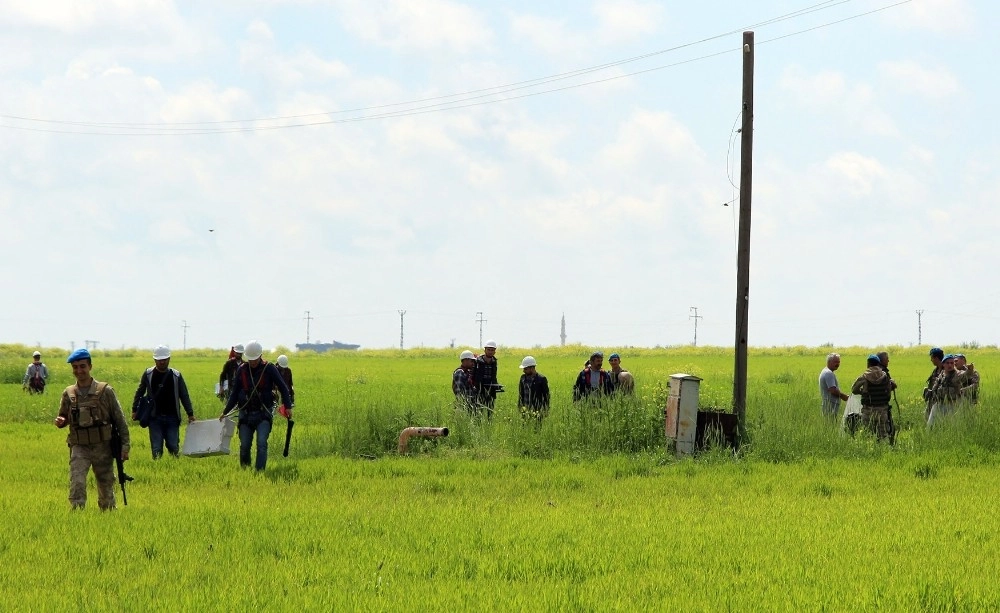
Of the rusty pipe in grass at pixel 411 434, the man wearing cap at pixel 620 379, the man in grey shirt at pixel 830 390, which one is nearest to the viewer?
the rusty pipe in grass at pixel 411 434

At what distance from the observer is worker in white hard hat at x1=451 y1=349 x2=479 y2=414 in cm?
1895

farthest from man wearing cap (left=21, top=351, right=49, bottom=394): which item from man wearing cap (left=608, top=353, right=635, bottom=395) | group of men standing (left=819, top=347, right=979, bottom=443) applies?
group of men standing (left=819, top=347, right=979, bottom=443)

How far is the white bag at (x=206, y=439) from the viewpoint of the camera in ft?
48.9

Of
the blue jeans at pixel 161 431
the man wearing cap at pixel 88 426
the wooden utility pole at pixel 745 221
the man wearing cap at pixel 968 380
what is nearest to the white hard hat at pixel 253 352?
the blue jeans at pixel 161 431

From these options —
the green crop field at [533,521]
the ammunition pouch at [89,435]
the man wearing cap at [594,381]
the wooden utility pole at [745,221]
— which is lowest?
the green crop field at [533,521]

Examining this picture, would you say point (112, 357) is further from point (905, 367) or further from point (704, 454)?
point (704, 454)

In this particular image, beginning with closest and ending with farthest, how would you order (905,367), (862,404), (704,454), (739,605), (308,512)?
(739,605), (308,512), (704,454), (862,404), (905,367)

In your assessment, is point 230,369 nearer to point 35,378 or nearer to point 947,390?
point 947,390

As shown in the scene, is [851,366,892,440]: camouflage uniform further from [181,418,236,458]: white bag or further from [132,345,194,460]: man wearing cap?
[132,345,194,460]: man wearing cap

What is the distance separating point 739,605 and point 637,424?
10.2 metres

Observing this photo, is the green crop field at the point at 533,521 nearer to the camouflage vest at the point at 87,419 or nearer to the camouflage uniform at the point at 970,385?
the camouflage uniform at the point at 970,385

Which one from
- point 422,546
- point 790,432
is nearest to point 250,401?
point 422,546

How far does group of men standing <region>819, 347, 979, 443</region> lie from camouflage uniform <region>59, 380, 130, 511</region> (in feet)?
36.6

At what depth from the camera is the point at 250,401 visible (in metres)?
15.0
